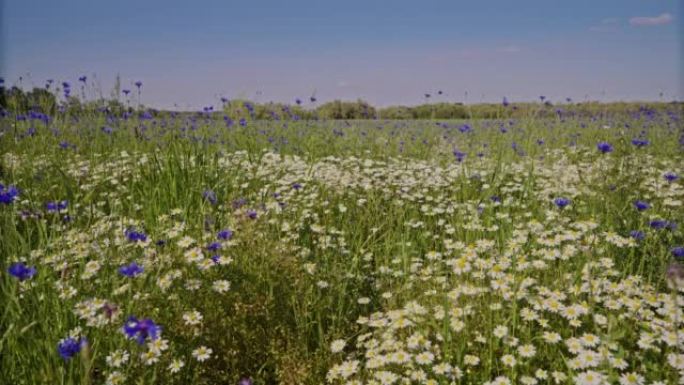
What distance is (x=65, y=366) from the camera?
1.87m

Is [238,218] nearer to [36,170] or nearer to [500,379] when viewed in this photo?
[500,379]

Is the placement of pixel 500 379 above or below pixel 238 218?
below

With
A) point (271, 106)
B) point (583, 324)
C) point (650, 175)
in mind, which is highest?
point (271, 106)

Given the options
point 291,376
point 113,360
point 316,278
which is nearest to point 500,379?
point 291,376

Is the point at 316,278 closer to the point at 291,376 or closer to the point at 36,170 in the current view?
the point at 291,376

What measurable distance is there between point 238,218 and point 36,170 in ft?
10.0

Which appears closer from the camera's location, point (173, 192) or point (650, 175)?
point (173, 192)

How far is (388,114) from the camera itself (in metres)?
20.9

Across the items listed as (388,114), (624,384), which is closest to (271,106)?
(624,384)

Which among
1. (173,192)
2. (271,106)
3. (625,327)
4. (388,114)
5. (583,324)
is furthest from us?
(388,114)

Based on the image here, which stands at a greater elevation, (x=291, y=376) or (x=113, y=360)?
(x=113, y=360)

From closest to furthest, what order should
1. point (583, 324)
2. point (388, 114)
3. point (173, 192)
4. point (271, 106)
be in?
point (583, 324) → point (173, 192) → point (271, 106) → point (388, 114)

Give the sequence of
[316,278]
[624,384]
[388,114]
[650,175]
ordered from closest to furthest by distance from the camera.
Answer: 1. [624,384]
2. [316,278]
3. [650,175]
4. [388,114]

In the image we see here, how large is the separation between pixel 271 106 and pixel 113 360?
27.1ft
